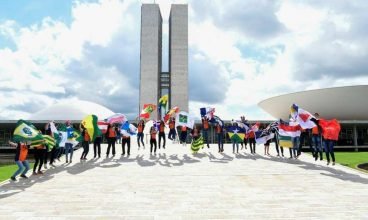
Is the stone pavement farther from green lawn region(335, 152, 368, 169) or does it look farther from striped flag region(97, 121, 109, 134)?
striped flag region(97, 121, 109, 134)

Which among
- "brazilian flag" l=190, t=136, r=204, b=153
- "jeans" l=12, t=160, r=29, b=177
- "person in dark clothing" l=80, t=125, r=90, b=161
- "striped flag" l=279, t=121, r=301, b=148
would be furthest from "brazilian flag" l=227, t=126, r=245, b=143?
"jeans" l=12, t=160, r=29, b=177

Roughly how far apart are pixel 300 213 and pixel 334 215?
2.02 ft

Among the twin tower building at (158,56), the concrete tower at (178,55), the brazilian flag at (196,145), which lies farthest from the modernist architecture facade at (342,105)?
the twin tower building at (158,56)

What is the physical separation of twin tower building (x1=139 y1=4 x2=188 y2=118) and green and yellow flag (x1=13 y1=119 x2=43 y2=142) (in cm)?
5936

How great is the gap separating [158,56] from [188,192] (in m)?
66.4

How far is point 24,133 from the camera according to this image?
9977 millimetres

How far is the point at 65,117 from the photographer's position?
6106 cm

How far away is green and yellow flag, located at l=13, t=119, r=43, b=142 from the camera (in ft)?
32.1

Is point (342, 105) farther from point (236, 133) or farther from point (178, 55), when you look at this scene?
point (178, 55)

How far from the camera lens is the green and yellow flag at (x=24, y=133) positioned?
32.1 ft

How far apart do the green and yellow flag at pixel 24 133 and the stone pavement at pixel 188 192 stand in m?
1.29

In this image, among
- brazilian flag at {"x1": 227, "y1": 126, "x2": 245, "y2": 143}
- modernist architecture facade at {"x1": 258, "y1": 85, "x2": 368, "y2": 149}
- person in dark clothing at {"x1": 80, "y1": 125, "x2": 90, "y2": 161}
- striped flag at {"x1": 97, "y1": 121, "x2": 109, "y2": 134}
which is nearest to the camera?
person in dark clothing at {"x1": 80, "y1": 125, "x2": 90, "y2": 161}

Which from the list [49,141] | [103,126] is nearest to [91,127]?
[103,126]

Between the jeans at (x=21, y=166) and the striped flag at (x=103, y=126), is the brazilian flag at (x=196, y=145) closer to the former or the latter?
the striped flag at (x=103, y=126)
